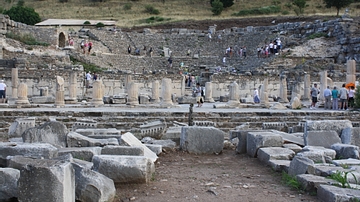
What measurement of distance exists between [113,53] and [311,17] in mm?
22207

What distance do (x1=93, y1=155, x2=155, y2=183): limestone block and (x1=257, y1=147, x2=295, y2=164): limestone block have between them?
2994 mm

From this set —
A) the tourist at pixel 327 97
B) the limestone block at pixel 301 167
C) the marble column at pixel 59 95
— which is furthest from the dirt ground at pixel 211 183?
the tourist at pixel 327 97

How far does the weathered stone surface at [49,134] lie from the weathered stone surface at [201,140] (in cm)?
280

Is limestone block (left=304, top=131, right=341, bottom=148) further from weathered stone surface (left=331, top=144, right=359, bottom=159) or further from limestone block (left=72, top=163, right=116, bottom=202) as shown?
limestone block (left=72, top=163, right=116, bottom=202)

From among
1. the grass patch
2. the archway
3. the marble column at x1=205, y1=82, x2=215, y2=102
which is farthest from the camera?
the archway

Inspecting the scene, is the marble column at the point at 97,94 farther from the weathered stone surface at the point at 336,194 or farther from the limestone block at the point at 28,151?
the weathered stone surface at the point at 336,194

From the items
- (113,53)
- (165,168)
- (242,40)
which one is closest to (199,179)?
(165,168)

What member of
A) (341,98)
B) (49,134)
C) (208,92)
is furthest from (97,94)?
(49,134)

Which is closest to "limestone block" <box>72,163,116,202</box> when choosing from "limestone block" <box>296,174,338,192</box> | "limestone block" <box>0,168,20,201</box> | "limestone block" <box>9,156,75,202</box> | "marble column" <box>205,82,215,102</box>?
"limestone block" <box>9,156,75,202</box>

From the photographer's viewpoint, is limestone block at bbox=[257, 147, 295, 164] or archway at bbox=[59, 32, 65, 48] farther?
archway at bbox=[59, 32, 65, 48]

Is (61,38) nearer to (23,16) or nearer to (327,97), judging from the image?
(23,16)

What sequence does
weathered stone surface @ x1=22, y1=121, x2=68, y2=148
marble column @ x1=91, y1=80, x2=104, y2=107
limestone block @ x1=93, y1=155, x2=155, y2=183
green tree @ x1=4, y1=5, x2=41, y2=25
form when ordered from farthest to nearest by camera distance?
green tree @ x1=4, y1=5, x2=41, y2=25 < marble column @ x1=91, y1=80, x2=104, y2=107 < weathered stone surface @ x1=22, y1=121, x2=68, y2=148 < limestone block @ x1=93, y1=155, x2=155, y2=183

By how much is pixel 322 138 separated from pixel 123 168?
541cm

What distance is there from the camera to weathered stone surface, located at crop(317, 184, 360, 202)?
6055 mm
